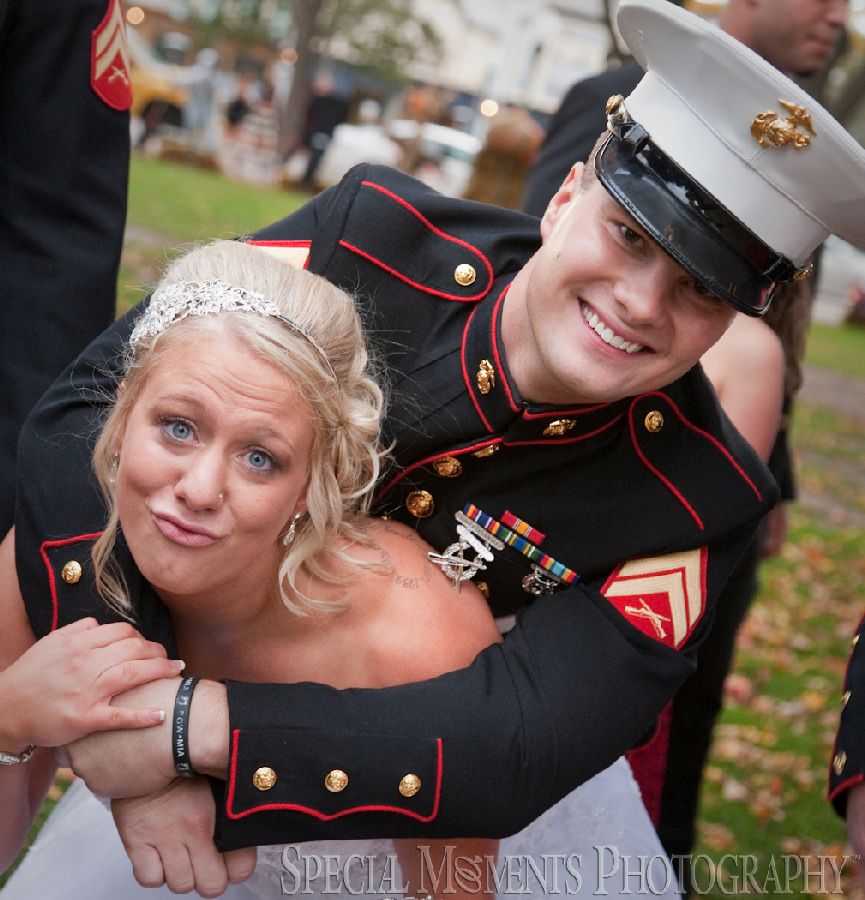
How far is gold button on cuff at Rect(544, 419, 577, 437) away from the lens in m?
2.24

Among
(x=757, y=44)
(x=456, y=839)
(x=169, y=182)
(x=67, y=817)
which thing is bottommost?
(x=169, y=182)

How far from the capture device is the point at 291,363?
1.97 meters

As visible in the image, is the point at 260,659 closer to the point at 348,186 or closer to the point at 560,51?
the point at 348,186

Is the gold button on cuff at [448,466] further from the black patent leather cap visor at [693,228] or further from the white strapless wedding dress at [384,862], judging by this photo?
the white strapless wedding dress at [384,862]

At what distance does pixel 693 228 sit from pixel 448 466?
68cm

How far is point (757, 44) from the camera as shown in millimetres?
3344

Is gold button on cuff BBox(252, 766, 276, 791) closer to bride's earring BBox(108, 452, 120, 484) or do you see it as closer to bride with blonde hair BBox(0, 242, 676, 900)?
bride with blonde hair BBox(0, 242, 676, 900)

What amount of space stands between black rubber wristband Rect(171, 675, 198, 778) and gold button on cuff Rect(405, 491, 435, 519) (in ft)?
1.97

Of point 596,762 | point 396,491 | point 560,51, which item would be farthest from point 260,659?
point 560,51

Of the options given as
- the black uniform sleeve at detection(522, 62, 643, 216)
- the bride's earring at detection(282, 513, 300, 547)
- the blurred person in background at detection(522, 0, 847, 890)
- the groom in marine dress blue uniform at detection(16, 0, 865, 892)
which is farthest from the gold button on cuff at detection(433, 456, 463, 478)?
the black uniform sleeve at detection(522, 62, 643, 216)

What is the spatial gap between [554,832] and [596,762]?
0.65 m

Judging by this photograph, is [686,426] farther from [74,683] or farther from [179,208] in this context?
[179,208]

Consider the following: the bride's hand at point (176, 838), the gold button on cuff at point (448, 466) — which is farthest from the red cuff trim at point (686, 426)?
the bride's hand at point (176, 838)

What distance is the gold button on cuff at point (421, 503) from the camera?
7.68ft
